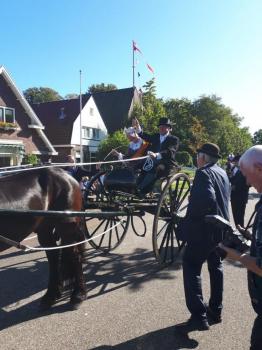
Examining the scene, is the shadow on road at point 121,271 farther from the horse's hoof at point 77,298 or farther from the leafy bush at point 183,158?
the leafy bush at point 183,158

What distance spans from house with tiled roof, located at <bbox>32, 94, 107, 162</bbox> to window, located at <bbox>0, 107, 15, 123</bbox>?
7799 millimetres

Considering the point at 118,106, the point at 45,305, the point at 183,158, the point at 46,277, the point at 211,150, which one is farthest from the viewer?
the point at 118,106

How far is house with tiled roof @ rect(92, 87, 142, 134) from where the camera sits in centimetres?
4228

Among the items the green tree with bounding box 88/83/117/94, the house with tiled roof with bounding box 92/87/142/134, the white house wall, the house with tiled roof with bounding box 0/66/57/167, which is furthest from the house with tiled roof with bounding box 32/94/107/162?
the green tree with bounding box 88/83/117/94

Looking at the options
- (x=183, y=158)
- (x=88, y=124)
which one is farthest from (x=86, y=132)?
(x=183, y=158)

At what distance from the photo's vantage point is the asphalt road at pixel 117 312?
11.7ft

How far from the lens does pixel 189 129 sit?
139 feet

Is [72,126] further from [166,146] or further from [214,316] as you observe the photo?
[214,316]

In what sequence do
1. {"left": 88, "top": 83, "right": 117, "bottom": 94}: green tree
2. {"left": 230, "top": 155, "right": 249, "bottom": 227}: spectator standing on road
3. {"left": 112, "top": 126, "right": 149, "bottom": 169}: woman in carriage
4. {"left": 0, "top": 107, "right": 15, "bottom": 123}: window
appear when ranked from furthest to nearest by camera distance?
{"left": 88, "top": 83, "right": 117, "bottom": 94}: green tree, {"left": 0, "top": 107, "right": 15, "bottom": 123}: window, {"left": 230, "top": 155, "right": 249, "bottom": 227}: spectator standing on road, {"left": 112, "top": 126, "right": 149, "bottom": 169}: woman in carriage

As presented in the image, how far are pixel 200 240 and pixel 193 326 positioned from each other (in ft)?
2.79

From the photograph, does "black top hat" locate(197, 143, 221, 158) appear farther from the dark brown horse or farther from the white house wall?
the white house wall

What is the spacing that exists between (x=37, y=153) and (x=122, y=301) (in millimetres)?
22798

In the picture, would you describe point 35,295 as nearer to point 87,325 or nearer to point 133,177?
point 87,325

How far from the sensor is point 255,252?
238 centimetres
